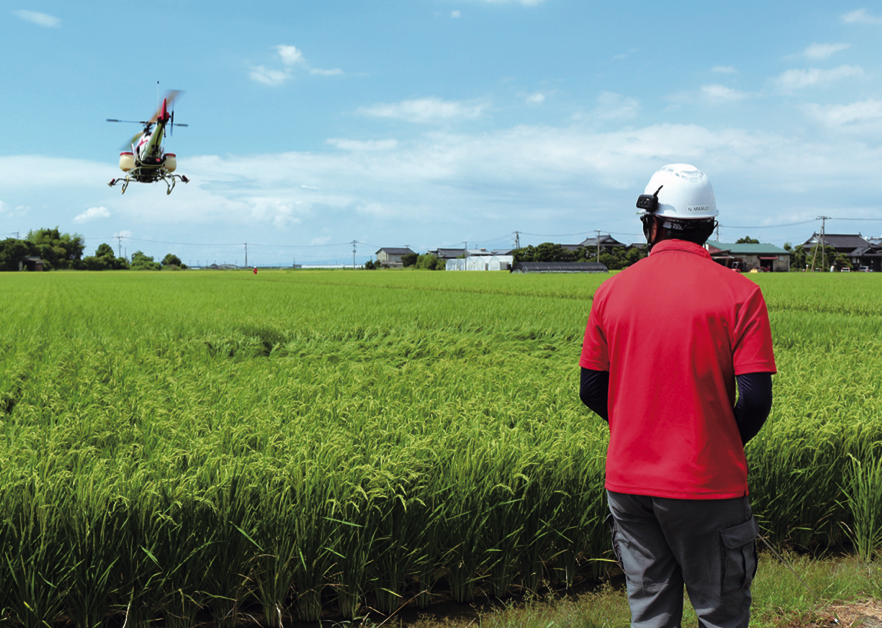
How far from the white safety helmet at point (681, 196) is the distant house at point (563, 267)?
246ft

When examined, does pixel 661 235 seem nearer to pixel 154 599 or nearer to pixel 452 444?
pixel 452 444

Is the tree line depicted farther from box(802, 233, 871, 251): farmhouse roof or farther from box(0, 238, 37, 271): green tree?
box(802, 233, 871, 251): farmhouse roof

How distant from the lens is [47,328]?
→ 12.0 metres

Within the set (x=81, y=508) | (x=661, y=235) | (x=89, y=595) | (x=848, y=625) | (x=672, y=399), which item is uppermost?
(x=661, y=235)

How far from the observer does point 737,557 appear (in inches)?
78.1

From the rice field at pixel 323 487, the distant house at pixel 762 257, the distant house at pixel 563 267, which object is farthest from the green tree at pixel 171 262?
the rice field at pixel 323 487

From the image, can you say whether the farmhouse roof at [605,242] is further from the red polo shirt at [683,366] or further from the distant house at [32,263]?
Result: the red polo shirt at [683,366]

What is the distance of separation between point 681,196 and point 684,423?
2.64 ft

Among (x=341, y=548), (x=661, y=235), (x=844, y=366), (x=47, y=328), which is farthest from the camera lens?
(x=47, y=328)

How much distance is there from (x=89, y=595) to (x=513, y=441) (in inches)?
96.1

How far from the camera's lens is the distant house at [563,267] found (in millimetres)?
77000

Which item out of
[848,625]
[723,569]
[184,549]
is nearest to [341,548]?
[184,549]

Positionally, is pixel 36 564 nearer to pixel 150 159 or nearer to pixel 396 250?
pixel 150 159

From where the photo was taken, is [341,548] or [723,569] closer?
[723,569]
